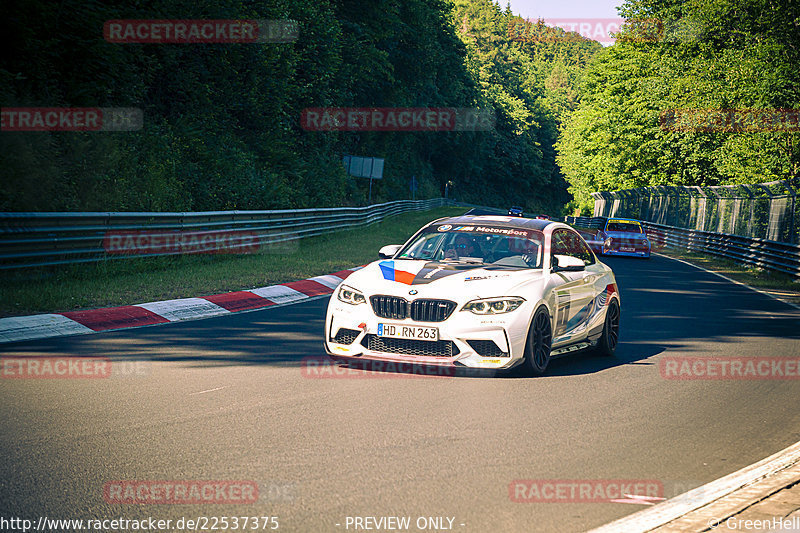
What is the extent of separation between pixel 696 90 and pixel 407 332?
4695cm

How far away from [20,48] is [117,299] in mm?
10301

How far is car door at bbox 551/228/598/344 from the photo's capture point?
941cm

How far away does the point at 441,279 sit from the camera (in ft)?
28.8

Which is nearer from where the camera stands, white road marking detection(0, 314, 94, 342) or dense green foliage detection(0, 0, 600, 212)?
white road marking detection(0, 314, 94, 342)

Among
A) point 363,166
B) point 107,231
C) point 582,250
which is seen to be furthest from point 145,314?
point 363,166

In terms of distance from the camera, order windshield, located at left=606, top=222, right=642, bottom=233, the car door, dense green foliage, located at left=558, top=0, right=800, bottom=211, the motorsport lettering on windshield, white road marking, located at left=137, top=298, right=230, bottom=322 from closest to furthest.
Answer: the car door
the motorsport lettering on windshield
white road marking, located at left=137, top=298, right=230, bottom=322
windshield, located at left=606, top=222, right=642, bottom=233
dense green foliage, located at left=558, top=0, right=800, bottom=211

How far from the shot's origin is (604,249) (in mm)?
34312

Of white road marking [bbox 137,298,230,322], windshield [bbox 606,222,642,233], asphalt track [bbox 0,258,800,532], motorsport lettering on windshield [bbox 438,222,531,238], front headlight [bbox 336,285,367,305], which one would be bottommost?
white road marking [bbox 137,298,230,322]

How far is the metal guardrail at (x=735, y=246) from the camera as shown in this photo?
25812mm

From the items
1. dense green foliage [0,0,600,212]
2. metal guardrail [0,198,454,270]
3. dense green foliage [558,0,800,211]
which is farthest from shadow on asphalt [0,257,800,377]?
dense green foliage [558,0,800,211]

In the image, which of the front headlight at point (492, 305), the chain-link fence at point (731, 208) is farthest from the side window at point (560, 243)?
the chain-link fence at point (731, 208)

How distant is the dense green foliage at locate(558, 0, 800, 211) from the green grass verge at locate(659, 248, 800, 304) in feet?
38.6

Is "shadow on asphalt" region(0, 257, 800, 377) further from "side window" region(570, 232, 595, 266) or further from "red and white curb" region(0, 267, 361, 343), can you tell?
"side window" region(570, 232, 595, 266)

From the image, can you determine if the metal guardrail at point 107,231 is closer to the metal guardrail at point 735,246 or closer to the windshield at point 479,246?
the windshield at point 479,246
